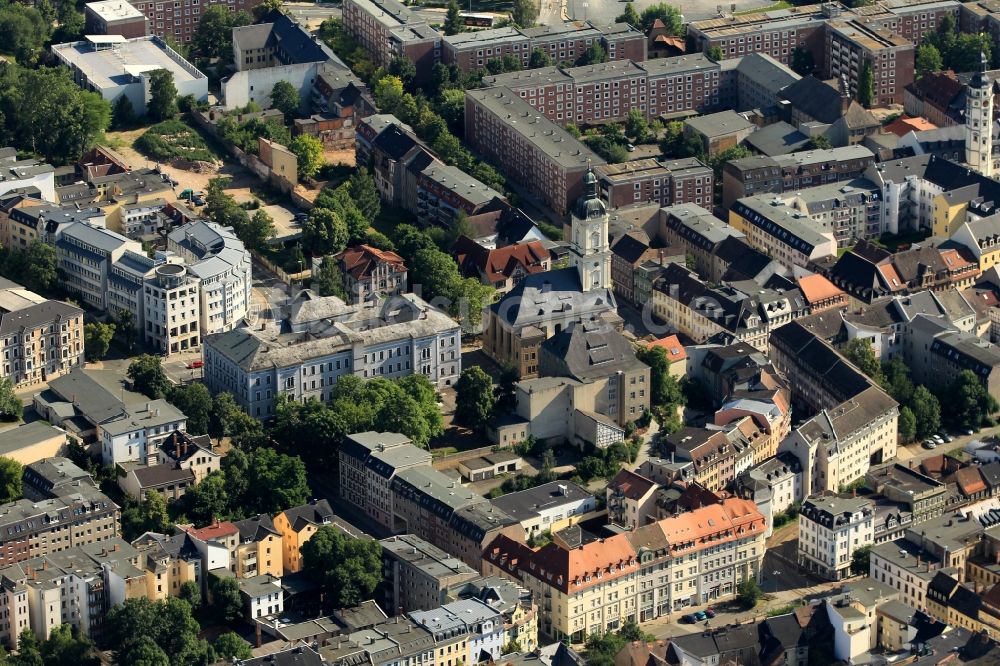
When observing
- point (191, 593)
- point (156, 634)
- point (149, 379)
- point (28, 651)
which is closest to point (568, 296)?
point (149, 379)

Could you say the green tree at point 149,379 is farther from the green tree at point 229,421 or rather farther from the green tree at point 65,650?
the green tree at point 65,650

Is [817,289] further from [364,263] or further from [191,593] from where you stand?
[191,593]

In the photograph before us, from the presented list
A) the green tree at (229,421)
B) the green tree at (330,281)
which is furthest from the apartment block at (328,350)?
the green tree at (330,281)

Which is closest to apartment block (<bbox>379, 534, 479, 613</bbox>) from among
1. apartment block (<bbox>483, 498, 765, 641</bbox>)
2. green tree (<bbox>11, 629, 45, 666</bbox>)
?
apartment block (<bbox>483, 498, 765, 641</bbox>)

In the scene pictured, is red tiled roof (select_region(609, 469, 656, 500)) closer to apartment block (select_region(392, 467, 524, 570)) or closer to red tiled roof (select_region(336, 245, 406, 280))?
apartment block (select_region(392, 467, 524, 570))

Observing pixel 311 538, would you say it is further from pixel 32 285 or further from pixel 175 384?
pixel 32 285

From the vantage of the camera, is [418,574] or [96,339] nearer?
[418,574]
